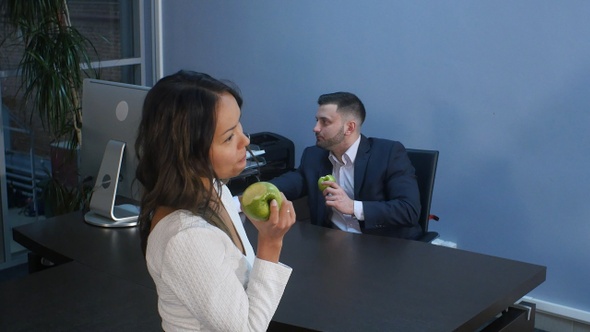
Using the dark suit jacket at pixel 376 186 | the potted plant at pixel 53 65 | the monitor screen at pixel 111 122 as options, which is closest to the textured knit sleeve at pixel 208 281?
the monitor screen at pixel 111 122

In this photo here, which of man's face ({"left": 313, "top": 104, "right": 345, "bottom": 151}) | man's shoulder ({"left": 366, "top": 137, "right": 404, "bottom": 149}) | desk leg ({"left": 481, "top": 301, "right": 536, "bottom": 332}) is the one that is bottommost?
desk leg ({"left": 481, "top": 301, "right": 536, "bottom": 332})

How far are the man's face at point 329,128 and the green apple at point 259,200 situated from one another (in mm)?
1952

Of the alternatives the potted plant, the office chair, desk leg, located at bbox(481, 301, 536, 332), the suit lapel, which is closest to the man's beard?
the suit lapel

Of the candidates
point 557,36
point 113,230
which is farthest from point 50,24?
point 557,36

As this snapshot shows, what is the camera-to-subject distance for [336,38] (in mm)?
4469

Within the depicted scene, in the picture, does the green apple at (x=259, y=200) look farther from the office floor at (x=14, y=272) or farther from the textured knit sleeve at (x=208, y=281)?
the office floor at (x=14, y=272)

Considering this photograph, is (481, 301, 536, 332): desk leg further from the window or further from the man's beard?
the window

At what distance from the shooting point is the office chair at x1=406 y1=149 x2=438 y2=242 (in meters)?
3.47

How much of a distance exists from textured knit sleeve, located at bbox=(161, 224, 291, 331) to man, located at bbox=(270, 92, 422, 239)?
1806mm

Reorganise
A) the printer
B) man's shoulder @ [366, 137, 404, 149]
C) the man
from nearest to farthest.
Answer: the man < man's shoulder @ [366, 137, 404, 149] < the printer

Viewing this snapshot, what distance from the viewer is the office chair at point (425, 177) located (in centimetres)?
347

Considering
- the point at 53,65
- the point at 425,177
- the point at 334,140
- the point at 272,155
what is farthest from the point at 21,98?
the point at 425,177

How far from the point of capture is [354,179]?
3617 millimetres

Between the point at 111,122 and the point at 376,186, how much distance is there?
3.98ft
